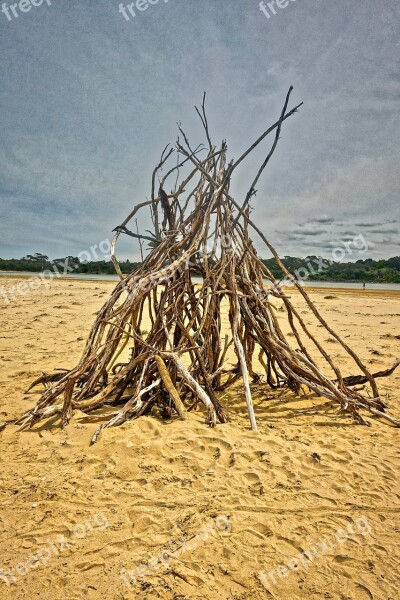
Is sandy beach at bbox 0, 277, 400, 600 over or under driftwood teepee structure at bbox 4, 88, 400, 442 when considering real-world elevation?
under

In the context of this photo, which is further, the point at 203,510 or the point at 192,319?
the point at 192,319

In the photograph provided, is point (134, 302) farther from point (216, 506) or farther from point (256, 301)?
point (216, 506)

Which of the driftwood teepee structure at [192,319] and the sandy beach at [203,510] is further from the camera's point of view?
the driftwood teepee structure at [192,319]

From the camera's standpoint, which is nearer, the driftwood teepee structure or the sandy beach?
the sandy beach

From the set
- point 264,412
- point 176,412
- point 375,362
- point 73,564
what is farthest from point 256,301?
point 375,362

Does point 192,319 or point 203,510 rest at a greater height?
point 192,319

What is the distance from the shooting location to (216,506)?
86.0 inches

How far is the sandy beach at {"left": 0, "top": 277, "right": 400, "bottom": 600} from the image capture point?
1.74m

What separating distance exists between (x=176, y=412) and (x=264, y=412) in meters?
0.88

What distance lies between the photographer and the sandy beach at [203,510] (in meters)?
1.74

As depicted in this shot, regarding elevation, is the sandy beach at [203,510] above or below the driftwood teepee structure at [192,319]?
below

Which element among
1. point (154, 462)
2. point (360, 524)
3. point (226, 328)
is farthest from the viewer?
point (226, 328)

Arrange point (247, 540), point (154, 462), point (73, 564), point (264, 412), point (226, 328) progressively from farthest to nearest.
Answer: point (226, 328)
point (264, 412)
point (154, 462)
point (247, 540)
point (73, 564)

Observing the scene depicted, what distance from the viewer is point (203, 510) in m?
2.15
